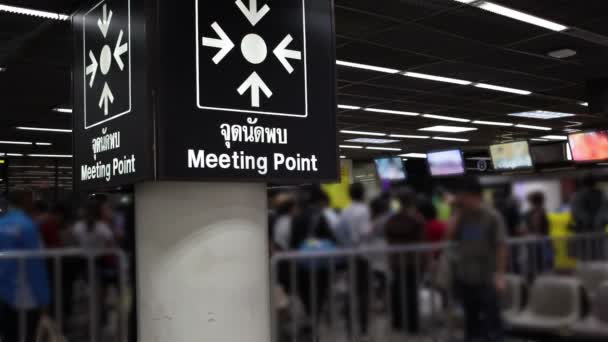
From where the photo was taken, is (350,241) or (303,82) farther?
(303,82)

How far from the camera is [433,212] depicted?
175cm

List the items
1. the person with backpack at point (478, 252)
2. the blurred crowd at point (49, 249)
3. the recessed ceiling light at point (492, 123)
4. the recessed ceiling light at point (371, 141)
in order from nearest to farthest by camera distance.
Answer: the person with backpack at point (478, 252) < the blurred crowd at point (49, 249) < the recessed ceiling light at point (492, 123) < the recessed ceiling light at point (371, 141)

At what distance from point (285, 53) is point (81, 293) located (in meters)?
1.48

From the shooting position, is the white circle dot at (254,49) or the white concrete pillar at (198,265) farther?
the white circle dot at (254,49)

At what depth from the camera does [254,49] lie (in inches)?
114

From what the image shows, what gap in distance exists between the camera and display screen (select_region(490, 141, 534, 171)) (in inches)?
522

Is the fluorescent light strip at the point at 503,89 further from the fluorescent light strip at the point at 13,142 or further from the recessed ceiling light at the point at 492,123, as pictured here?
the fluorescent light strip at the point at 13,142

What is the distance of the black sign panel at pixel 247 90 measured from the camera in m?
2.68

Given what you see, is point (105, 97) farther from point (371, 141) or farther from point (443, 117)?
point (371, 141)

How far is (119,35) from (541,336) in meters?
2.28

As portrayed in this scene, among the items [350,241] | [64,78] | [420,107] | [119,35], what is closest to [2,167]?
[64,78]

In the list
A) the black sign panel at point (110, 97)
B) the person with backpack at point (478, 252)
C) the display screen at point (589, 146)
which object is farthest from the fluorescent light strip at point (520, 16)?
the display screen at point (589, 146)

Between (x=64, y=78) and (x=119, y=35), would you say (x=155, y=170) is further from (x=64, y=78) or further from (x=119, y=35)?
(x=64, y=78)

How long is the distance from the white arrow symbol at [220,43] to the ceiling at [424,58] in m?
1.43
